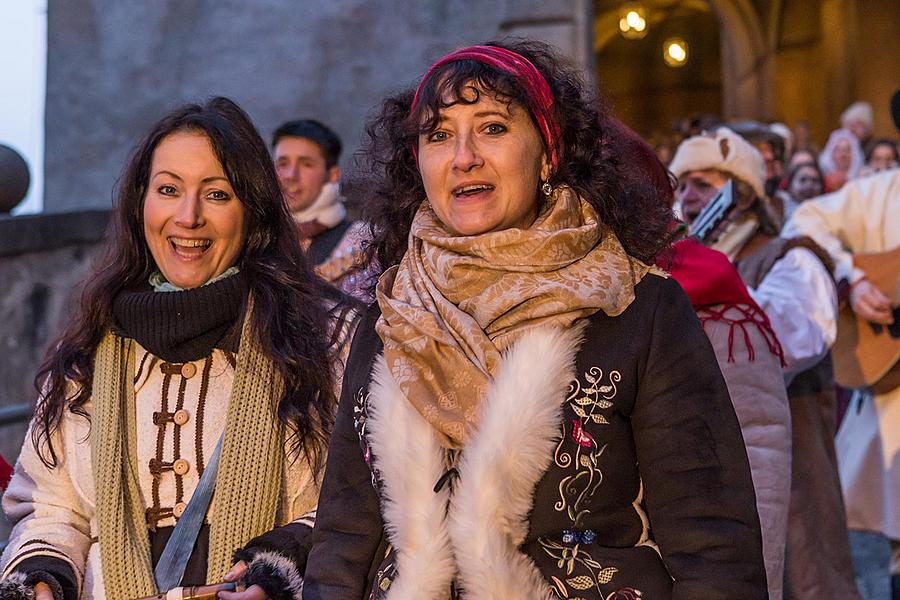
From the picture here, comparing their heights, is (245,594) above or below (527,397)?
below

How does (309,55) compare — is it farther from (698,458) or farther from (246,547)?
(698,458)

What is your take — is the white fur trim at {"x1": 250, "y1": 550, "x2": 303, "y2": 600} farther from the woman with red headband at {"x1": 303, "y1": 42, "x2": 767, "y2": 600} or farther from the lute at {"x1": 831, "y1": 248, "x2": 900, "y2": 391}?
the lute at {"x1": 831, "y1": 248, "x2": 900, "y2": 391}

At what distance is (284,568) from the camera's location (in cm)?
322

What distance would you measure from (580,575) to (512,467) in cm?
25

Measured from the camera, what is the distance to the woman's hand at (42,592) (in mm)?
3244

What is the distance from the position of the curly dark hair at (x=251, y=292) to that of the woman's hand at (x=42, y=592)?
40 cm

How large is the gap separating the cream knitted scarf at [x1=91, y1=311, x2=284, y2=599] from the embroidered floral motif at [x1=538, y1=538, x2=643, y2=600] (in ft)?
3.45

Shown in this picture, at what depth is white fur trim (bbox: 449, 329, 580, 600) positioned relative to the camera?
8.50 ft

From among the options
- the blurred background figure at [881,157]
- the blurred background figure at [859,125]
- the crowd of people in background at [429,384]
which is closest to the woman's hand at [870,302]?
the crowd of people in background at [429,384]

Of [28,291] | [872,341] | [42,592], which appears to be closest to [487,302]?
[42,592]

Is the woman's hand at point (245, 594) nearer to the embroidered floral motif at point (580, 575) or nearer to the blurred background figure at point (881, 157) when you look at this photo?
the embroidered floral motif at point (580, 575)

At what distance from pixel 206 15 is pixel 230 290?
7130mm

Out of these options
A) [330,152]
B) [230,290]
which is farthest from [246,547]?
[330,152]

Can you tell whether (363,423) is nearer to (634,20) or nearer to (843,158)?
(843,158)
